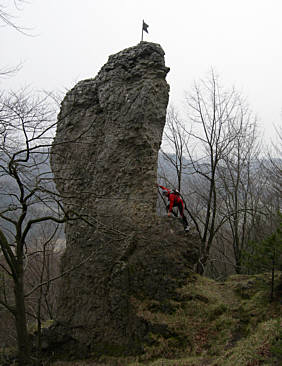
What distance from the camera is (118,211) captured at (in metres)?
7.29

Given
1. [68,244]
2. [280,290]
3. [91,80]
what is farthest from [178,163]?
[280,290]

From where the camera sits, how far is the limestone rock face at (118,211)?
6.66 meters

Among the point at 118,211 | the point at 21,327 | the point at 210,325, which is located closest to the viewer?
the point at 21,327

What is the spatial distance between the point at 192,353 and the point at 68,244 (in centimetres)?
398

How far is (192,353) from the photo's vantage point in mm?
5586

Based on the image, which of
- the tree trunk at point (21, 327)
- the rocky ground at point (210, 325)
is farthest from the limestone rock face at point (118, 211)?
the tree trunk at point (21, 327)

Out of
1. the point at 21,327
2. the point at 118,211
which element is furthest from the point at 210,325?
the point at 21,327

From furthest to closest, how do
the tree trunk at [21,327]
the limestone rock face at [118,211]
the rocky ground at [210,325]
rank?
the limestone rock face at [118,211] < the tree trunk at [21,327] < the rocky ground at [210,325]

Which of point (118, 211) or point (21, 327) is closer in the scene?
point (21, 327)

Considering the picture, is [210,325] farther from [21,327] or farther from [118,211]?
[21,327]

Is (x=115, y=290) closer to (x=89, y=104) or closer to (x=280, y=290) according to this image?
(x=280, y=290)

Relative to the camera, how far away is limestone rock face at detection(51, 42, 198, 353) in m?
6.66

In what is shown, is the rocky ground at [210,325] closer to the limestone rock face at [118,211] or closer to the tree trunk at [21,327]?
the limestone rock face at [118,211]

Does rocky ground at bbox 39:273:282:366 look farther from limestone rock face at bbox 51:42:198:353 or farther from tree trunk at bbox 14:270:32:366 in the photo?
tree trunk at bbox 14:270:32:366
